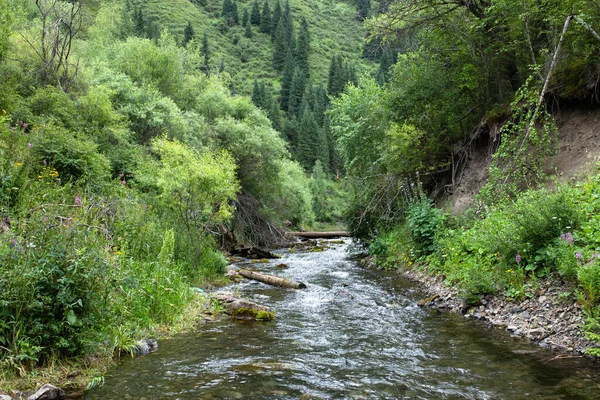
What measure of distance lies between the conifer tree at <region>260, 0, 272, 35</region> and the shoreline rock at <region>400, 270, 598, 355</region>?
5621 inches

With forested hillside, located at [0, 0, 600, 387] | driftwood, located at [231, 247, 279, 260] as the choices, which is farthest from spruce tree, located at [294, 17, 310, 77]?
driftwood, located at [231, 247, 279, 260]

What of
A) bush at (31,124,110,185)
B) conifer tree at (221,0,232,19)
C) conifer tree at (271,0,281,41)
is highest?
conifer tree at (221,0,232,19)

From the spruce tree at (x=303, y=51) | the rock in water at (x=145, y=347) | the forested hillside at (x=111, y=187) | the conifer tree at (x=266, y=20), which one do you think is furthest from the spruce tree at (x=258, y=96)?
the rock in water at (x=145, y=347)

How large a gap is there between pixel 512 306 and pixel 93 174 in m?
12.5

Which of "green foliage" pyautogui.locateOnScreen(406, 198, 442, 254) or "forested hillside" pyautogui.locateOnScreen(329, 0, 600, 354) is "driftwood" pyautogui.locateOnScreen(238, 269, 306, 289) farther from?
"green foliage" pyautogui.locateOnScreen(406, 198, 442, 254)

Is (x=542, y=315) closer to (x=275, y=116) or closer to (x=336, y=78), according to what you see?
(x=275, y=116)

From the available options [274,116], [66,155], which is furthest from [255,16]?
[66,155]

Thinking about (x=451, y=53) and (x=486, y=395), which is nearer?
(x=486, y=395)

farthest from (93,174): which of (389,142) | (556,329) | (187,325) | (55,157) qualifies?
(556,329)

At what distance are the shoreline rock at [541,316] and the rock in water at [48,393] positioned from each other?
23.4ft

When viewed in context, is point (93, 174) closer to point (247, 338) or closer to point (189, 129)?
point (247, 338)

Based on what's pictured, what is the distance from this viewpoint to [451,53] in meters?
16.2

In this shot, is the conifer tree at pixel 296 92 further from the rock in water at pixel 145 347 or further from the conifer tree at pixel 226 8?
the rock in water at pixel 145 347

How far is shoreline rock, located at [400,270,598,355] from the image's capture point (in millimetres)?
6324
